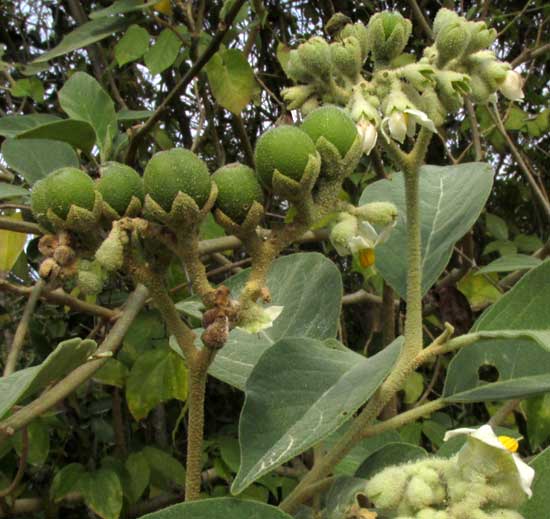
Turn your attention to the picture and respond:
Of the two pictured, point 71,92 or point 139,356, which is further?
point 139,356

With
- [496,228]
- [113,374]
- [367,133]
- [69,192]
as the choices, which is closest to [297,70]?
[367,133]

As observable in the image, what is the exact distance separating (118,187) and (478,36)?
0.44 m

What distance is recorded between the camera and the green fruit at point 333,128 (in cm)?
60

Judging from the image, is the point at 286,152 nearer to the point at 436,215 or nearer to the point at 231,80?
the point at 436,215

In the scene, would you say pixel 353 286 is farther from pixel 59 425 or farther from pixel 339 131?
pixel 339 131

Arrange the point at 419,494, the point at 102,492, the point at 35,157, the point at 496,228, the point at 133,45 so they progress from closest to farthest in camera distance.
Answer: the point at 419,494
the point at 35,157
the point at 102,492
the point at 133,45
the point at 496,228

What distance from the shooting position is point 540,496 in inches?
22.4

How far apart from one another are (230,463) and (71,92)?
0.90 m

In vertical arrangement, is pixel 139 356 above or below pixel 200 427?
below

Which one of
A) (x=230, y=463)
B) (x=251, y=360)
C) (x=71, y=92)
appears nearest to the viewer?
(x=251, y=360)

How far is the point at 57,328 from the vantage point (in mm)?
2064

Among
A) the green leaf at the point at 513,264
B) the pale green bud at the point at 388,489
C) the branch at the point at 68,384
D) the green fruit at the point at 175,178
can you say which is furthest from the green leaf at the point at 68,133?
the green leaf at the point at 513,264

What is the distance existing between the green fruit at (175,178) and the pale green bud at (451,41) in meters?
0.35

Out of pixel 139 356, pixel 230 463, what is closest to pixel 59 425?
pixel 139 356
